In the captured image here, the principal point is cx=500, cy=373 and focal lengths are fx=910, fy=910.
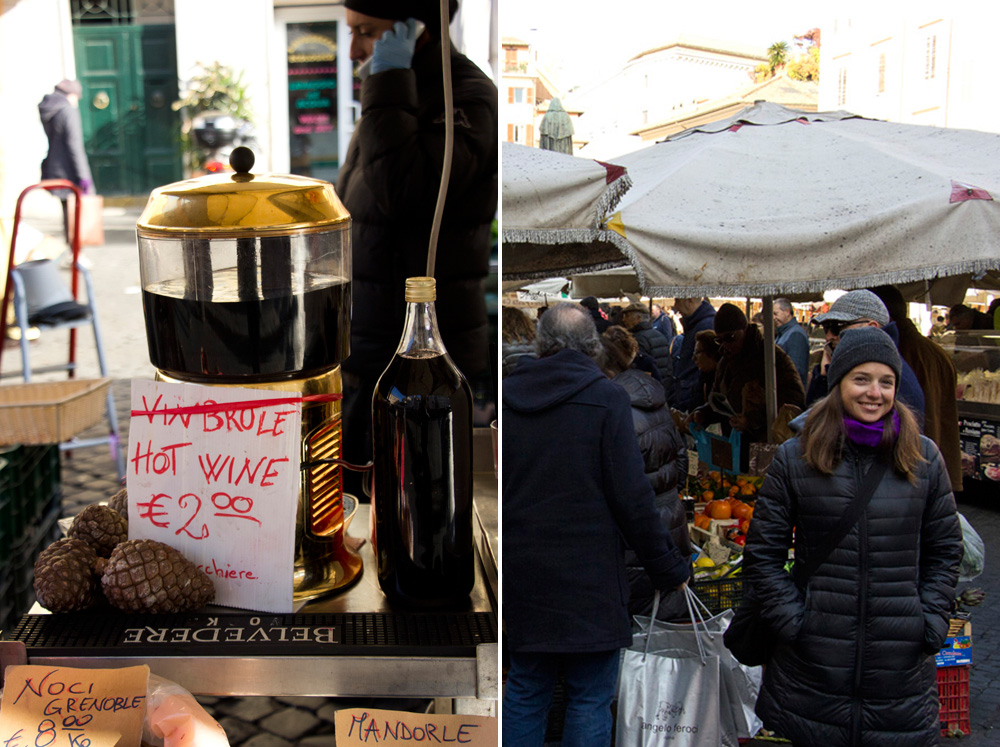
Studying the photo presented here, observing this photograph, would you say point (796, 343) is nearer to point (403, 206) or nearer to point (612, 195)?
point (612, 195)

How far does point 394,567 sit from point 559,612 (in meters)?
1.31

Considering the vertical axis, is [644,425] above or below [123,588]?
below

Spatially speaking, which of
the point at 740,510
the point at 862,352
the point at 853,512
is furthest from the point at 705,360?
the point at 853,512

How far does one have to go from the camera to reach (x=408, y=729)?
3.05 feet

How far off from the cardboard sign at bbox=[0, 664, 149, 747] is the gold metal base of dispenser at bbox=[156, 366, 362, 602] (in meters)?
0.21

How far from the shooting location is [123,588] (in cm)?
97

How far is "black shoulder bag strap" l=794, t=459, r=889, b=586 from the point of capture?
2186 millimetres

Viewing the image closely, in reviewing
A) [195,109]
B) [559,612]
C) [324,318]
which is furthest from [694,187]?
[195,109]

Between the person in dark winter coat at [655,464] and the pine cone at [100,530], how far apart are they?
186 cm

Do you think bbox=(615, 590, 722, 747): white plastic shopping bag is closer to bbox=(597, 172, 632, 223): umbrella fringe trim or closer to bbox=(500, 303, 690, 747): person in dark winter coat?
bbox=(500, 303, 690, 747): person in dark winter coat

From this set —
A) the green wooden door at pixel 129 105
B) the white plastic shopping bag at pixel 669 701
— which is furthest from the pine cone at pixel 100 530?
the green wooden door at pixel 129 105

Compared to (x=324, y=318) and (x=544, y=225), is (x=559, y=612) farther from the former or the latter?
(x=324, y=318)

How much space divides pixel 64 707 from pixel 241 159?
1.98 feet

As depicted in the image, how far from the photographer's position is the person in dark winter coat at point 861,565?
220 cm
